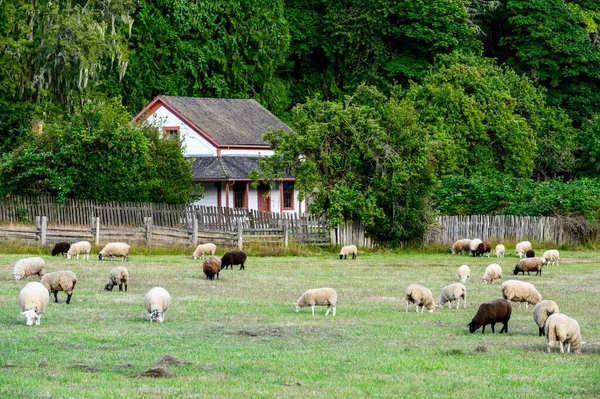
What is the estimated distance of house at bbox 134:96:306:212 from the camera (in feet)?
187

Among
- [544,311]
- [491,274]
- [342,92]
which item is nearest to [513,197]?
[491,274]

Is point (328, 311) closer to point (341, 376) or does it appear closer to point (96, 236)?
point (341, 376)

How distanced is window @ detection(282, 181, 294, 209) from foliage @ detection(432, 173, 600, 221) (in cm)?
1022

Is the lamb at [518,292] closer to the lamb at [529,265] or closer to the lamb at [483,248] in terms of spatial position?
the lamb at [529,265]

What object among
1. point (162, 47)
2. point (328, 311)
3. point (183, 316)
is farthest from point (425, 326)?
point (162, 47)

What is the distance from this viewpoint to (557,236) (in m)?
47.6

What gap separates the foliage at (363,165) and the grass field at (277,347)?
52.4ft

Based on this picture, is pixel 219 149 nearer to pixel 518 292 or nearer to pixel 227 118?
pixel 227 118

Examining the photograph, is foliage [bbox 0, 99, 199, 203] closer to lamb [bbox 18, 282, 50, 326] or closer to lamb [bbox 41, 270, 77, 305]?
lamb [bbox 41, 270, 77, 305]

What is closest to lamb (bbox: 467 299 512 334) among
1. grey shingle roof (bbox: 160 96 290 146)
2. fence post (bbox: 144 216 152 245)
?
fence post (bbox: 144 216 152 245)

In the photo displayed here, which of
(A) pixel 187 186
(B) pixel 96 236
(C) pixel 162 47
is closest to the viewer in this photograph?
(B) pixel 96 236

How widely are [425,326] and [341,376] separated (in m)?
6.11

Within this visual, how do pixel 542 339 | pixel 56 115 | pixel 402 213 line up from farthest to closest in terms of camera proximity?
1. pixel 56 115
2. pixel 402 213
3. pixel 542 339

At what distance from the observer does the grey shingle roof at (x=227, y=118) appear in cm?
5884
